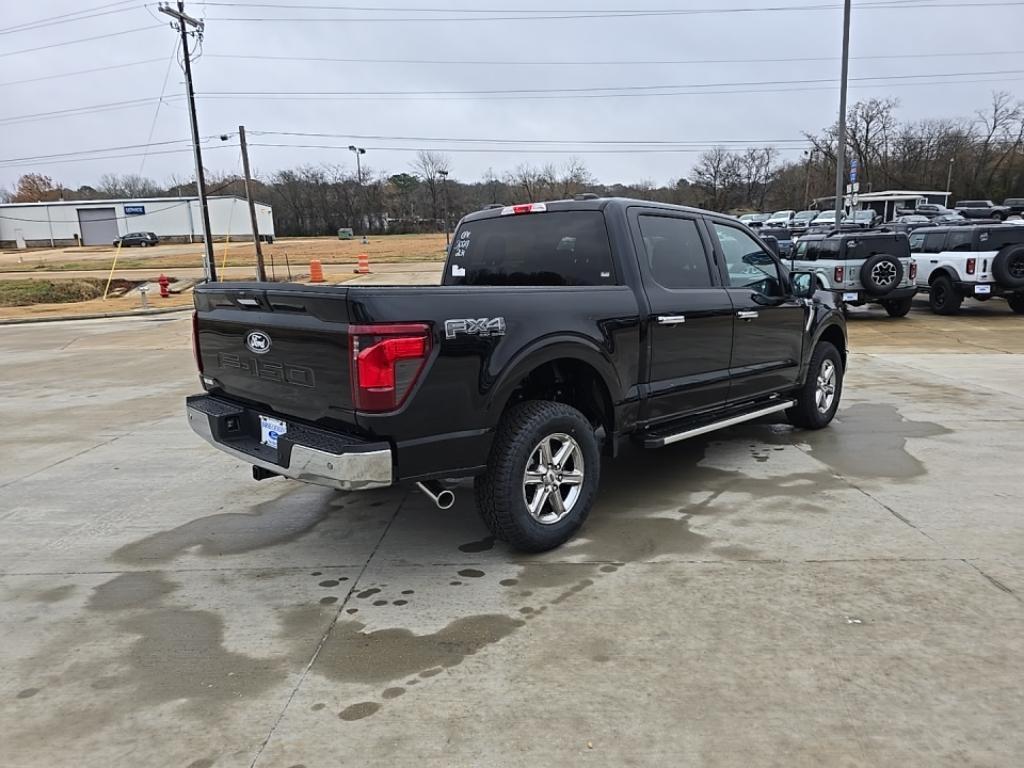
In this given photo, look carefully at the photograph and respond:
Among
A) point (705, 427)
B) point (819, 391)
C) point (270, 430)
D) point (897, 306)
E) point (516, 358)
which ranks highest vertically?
point (516, 358)

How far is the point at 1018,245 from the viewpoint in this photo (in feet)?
47.5

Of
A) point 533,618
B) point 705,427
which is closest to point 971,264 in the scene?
point 705,427

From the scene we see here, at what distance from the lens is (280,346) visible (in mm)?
3648

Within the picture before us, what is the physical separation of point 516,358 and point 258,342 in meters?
1.36

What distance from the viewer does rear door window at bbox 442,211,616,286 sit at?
457 centimetres

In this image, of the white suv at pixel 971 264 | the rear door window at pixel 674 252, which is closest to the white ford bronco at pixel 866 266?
the white suv at pixel 971 264

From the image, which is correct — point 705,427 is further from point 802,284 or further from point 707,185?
point 707,185

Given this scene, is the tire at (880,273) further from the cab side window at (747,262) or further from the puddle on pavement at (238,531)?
the puddle on pavement at (238,531)

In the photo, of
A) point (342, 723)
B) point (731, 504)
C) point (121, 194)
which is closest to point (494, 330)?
point (342, 723)

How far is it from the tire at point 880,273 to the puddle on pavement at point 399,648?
13.4 meters

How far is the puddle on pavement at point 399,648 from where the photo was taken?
9.75 feet

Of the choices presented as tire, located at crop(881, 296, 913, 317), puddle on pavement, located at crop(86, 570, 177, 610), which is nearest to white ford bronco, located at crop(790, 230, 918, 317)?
tire, located at crop(881, 296, 913, 317)

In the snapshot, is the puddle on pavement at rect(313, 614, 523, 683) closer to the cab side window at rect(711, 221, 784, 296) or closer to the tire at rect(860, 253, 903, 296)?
the cab side window at rect(711, 221, 784, 296)

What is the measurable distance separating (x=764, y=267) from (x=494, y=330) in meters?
3.09
